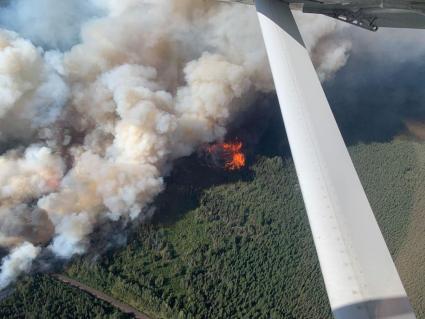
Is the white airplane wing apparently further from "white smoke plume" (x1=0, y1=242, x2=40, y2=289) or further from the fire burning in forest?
the fire burning in forest

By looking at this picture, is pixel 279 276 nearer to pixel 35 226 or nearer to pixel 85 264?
pixel 85 264

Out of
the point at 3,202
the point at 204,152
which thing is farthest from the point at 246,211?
the point at 3,202

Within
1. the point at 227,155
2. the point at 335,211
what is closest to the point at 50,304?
the point at 227,155

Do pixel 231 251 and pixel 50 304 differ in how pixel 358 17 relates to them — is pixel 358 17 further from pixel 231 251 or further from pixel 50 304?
pixel 50 304

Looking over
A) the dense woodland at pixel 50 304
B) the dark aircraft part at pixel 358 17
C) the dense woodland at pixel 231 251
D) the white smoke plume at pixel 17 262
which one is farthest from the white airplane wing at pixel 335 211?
the white smoke plume at pixel 17 262

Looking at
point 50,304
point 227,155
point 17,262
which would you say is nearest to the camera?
point 50,304

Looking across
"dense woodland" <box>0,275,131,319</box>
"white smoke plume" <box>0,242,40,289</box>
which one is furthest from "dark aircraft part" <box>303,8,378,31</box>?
"white smoke plume" <box>0,242,40,289</box>

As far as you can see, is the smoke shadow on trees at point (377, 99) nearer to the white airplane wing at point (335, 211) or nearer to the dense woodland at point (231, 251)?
the dense woodland at point (231, 251)
